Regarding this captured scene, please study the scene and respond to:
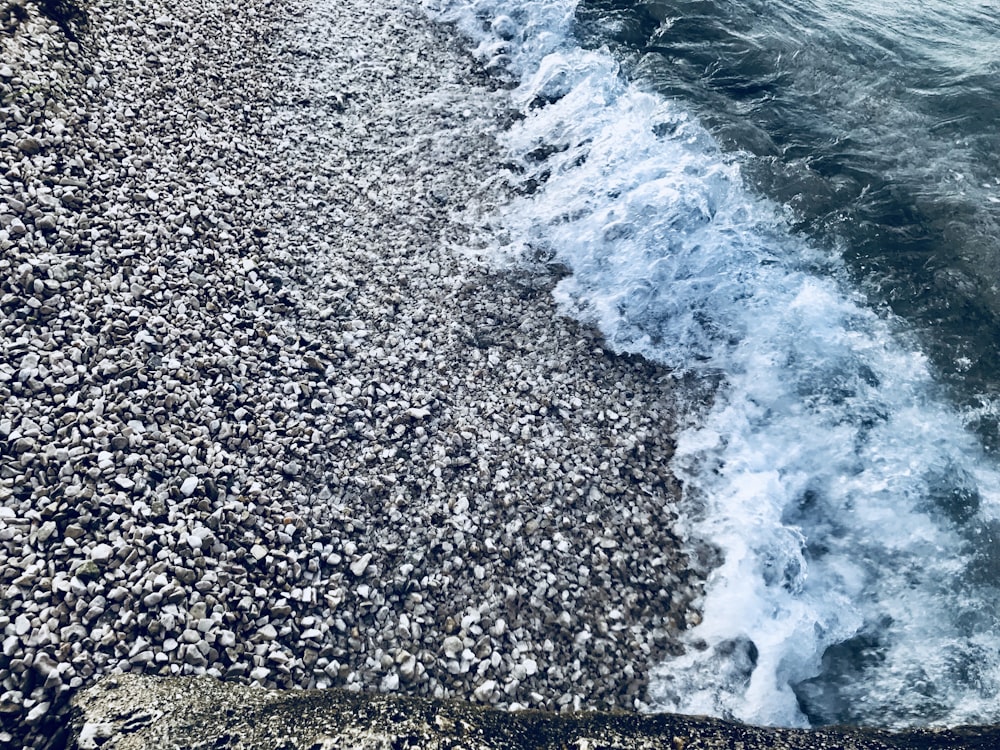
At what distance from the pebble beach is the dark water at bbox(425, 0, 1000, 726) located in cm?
92

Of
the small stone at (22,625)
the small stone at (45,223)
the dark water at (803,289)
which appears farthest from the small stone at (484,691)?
the small stone at (45,223)

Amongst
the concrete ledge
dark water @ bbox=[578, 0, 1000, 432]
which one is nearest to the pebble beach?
the concrete ledge

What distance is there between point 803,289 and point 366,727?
10.3 m

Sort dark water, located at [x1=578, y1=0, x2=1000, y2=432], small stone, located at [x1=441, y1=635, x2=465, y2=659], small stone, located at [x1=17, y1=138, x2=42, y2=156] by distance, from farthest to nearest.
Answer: dark water, located at [x1=578, y1=0, x2=1000, y2=432], small stone, located at [x1=17, y1=138, x2=42, y2=156], small stone, located at [x1=441, y1=635, x2=465, y2=659]

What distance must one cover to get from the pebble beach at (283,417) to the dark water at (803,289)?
922mm

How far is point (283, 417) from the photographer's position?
28.6 ft

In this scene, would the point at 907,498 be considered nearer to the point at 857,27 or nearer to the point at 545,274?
the point at 545,274

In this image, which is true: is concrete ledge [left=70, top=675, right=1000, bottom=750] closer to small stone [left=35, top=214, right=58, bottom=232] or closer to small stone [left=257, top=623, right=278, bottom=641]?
small stone [left=257, top=623, right=278, bottom=641]

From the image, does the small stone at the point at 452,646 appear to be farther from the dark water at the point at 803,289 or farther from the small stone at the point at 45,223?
the small stone at the point at 45,223

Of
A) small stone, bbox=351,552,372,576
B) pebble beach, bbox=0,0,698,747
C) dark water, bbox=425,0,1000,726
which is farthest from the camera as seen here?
dark water, bbox=425,0,1000,726

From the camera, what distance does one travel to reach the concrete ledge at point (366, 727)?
5719mm

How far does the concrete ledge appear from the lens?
5.72 m

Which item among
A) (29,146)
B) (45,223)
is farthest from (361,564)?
(29,146)

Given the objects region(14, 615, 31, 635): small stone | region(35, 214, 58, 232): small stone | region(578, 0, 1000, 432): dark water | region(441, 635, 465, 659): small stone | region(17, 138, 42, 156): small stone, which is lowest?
region(441, 635, 465, 659): small stone
